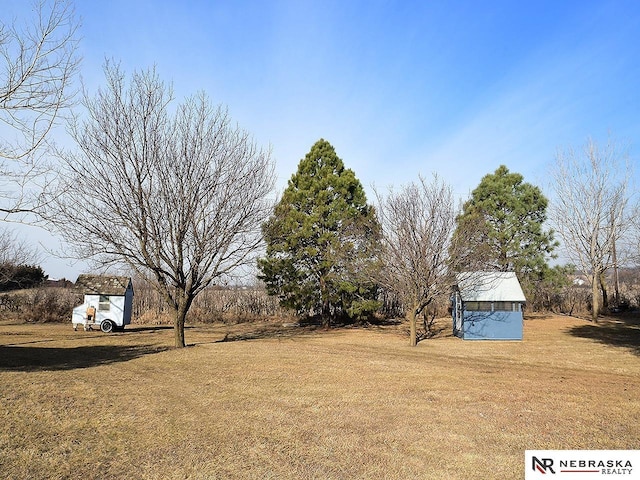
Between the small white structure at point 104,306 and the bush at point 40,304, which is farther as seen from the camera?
the bush at point 40,304

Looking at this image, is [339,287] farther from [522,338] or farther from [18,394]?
[18,394]

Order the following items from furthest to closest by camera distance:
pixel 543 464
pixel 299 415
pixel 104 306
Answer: pixel 104 306
pixel 299 415
pixel 543 464

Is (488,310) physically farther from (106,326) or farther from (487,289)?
(106,326)

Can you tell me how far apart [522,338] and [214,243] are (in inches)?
566

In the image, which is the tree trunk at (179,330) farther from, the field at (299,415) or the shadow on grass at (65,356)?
the field at (299,415)

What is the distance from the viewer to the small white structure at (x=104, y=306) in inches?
931

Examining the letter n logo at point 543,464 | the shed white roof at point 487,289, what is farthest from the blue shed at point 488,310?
the letter n logo at point 543,464

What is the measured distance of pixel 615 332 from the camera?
21.3 m

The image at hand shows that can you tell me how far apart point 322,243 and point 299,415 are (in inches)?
812

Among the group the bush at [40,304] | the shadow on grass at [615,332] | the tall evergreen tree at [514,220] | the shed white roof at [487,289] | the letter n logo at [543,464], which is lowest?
the shadow on grass at [615,332]

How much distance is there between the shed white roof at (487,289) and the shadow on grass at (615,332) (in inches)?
144

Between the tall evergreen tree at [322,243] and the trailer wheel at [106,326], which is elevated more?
the tall evergreen tree at [322,243]

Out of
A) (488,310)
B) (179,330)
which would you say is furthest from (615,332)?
(179,330)

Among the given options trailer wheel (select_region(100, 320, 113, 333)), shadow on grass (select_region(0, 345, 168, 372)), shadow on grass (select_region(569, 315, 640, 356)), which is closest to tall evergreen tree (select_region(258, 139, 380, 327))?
trailer wheel (select_region(100, 320, 113, 333))
